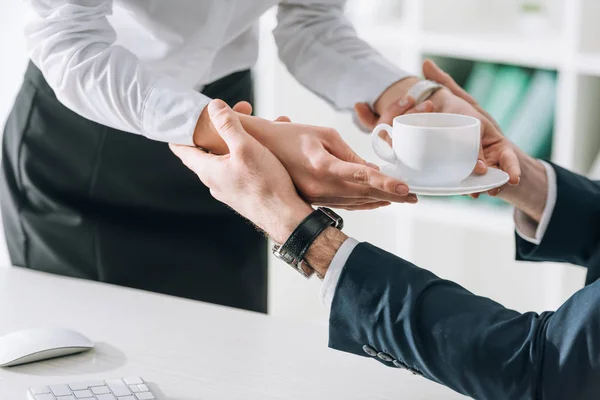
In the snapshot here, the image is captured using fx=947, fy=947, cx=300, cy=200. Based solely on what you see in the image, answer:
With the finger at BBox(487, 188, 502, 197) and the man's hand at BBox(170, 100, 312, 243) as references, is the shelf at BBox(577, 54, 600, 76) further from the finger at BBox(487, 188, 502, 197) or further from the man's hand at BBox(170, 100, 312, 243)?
the man's hand at BBox(170, 100, 312, 243)

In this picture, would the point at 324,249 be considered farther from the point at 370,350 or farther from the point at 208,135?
the point at 208,135

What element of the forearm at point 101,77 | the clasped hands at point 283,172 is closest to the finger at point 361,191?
the clasped hands at point 283,172

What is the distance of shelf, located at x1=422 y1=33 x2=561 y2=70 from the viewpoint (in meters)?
2.29

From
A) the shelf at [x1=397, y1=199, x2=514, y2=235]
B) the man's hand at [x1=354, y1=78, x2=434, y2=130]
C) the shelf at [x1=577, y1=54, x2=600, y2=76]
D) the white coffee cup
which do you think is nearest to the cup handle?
the white coffee cup

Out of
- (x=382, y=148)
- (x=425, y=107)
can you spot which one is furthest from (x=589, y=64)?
(x=382, y=148)

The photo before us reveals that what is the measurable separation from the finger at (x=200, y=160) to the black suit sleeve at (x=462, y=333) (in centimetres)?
24

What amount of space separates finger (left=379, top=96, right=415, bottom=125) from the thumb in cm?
34

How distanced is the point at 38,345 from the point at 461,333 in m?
0.49

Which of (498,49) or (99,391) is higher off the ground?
(498,49)

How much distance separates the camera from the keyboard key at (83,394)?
100 cm

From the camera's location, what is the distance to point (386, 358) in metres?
1.00

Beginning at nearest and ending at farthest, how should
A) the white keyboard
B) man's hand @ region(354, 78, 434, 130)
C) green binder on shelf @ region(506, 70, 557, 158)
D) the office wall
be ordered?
the white keyboard, man's hand @ region(354, 78, 434, 130), green binder on shelf @ region(506, 70, 557, 158), the office wall

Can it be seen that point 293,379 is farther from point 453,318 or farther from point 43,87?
point 43,87

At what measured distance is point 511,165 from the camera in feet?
4.14
